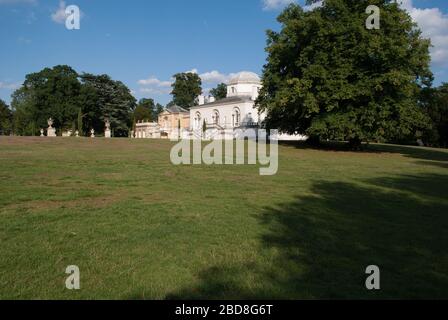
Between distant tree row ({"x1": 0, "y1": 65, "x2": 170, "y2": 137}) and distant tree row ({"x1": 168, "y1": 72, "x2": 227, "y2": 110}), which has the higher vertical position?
distant tree row ({"x1": 168, "y1": 72, "x2": 227, "y2": 110})

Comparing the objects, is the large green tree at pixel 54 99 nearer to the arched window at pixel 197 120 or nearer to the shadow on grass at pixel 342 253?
the arched window at pixel 197 120

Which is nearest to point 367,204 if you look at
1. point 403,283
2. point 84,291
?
point 403,283

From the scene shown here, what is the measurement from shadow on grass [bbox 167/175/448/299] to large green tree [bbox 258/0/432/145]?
20187mm

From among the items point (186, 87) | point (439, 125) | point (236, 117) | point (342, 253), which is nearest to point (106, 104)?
point (236, 117)

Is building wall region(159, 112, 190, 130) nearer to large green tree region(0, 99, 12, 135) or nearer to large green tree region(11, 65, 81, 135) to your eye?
large green tree region(11, 65, 81, 135)

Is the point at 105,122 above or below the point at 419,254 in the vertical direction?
above

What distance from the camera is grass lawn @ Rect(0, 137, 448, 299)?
16.3 ft

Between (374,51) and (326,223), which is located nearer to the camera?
(326,223)

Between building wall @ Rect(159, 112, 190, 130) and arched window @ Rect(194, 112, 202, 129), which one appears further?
building wall @ Rect(159, 112, 190, 130)

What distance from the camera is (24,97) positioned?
103 metres

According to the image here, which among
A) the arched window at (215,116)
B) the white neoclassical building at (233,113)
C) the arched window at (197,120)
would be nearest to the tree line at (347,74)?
the white neoclassical building at (233,113)

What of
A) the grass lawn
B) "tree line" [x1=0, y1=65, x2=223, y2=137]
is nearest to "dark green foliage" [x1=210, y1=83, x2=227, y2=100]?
"tree line" [x1=0, y1=65, x2=223, y2=137]
